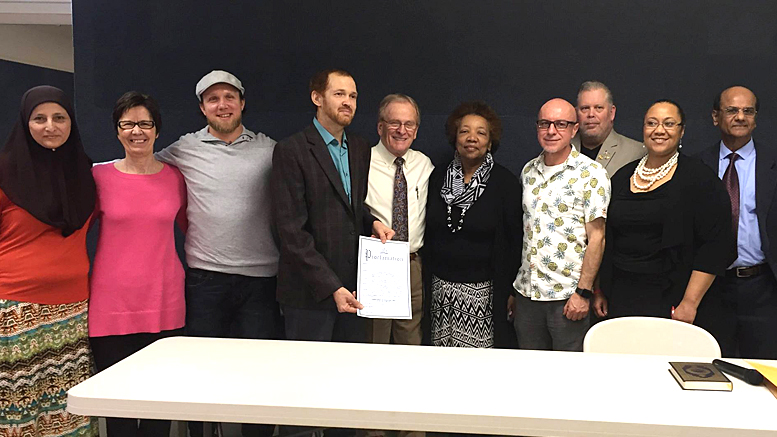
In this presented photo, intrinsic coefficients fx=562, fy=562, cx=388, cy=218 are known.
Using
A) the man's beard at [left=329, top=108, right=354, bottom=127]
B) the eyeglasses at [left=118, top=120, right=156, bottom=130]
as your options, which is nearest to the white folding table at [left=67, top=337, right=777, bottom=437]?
the eyeglasses at [left=118, top=120, right=156, bottom=130]

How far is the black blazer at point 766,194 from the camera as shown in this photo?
3230mm

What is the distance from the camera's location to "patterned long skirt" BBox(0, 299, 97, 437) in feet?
8.73

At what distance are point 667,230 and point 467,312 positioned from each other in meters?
1.12

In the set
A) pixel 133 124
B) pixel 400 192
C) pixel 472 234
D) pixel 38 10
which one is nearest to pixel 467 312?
pixel 472 234

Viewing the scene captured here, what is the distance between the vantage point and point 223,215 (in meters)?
3.12

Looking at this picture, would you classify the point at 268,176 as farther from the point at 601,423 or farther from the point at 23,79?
the point at 23,79

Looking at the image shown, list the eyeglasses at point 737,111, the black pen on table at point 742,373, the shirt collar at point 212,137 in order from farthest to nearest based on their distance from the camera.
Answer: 1. the eyeglasses at point 737,111
2. the shirt collar at point 212,137
3. the black pen on table at point 742,373

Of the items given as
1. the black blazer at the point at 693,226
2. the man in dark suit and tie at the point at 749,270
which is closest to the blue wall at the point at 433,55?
the man in dark suit and tie at the point at 749,270

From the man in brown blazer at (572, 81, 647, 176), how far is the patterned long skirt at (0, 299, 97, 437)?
297cm

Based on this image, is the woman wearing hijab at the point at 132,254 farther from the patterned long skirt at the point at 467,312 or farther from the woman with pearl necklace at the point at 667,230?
the woman with pearl necklace at the point at 667,230

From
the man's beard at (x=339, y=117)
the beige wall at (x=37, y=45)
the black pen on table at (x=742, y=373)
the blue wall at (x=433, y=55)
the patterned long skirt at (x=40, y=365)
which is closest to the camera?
the black pen on table at (x=742, y=373)

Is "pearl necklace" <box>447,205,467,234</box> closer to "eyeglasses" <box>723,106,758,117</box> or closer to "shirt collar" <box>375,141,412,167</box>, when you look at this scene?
"shirt collar" <box>375,141,412,167</box>

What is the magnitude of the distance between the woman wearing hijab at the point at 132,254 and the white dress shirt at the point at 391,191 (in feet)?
3.66

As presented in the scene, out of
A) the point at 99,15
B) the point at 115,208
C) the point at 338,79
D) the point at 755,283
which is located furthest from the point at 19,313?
the point at 755,283
